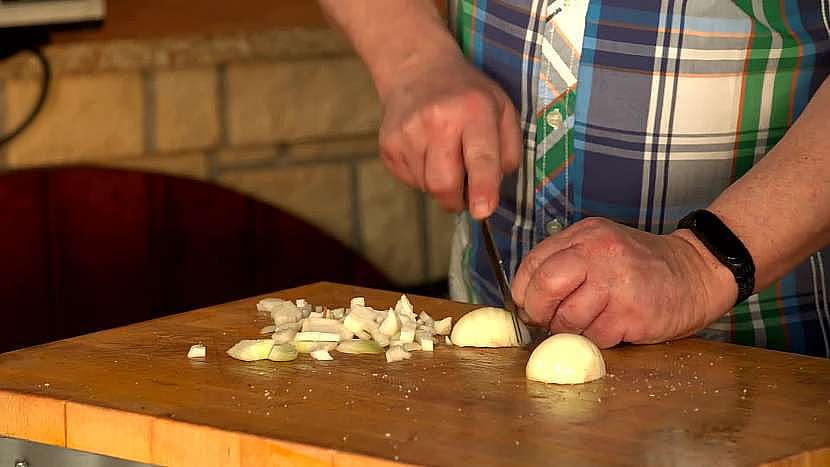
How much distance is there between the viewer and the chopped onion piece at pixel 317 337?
136cm

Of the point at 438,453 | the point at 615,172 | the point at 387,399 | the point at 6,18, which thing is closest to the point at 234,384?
the point at 387,399

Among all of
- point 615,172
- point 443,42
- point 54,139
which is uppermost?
point 443,42

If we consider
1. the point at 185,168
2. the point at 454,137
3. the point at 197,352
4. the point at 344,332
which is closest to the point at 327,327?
the point at 344,332

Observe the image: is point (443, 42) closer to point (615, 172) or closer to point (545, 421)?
point (615, 172)

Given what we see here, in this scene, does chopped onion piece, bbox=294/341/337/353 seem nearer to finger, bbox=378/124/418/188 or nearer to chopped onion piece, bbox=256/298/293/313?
chopped onion piece, bbox=256/298/293/313

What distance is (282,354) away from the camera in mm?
1310

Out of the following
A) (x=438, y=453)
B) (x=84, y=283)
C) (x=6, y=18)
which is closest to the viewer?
(x=438, y=453)

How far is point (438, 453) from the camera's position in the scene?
1039 mm

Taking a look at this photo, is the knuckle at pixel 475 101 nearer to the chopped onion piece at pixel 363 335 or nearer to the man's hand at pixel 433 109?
the man's hand at pixel 433 109

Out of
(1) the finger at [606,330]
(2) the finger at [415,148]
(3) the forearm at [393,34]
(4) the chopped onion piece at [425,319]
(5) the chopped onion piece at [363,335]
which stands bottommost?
(4) the chopped onion piece at [425,319]

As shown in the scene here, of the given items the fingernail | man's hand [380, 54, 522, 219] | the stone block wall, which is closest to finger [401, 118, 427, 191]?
man's hand [380, 54, 522, 219]

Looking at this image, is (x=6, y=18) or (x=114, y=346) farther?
(x=6, y=18)

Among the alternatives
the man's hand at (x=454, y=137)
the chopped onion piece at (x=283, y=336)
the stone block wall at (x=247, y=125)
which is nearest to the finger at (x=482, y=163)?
the man's hand at (x=454, y=137)

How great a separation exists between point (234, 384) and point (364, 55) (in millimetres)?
549
